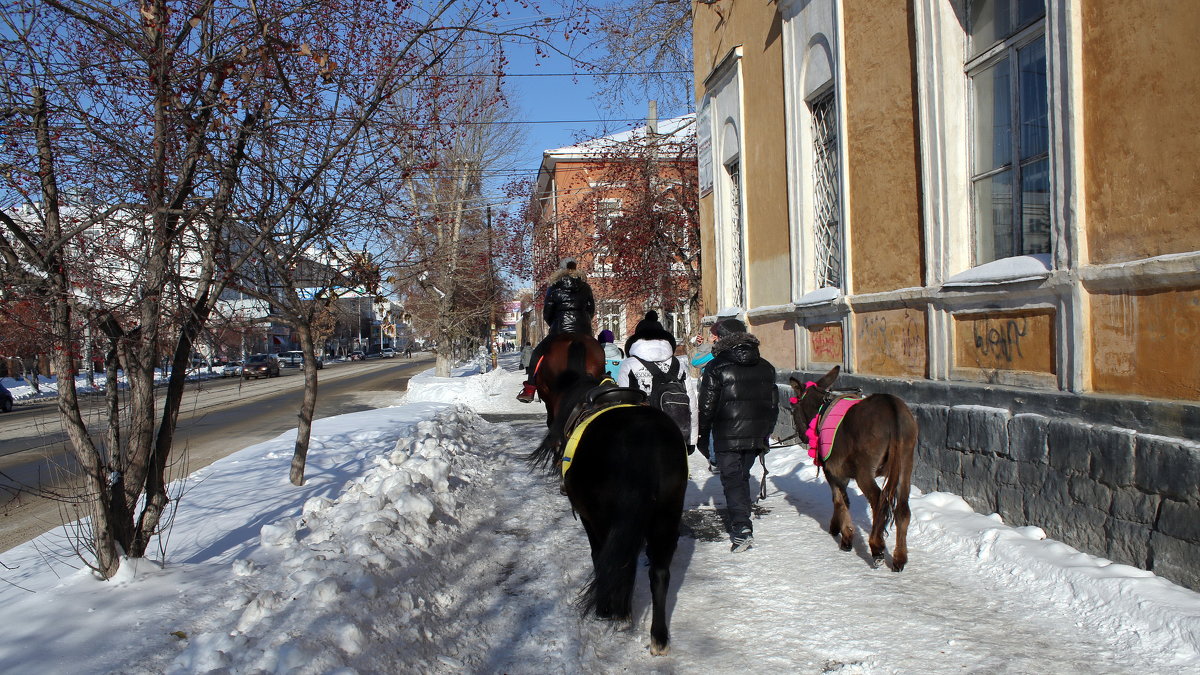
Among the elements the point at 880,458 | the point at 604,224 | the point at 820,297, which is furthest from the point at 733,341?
the point at 604,224

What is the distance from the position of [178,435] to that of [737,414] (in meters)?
13.7

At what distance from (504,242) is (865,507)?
1995 centimetres

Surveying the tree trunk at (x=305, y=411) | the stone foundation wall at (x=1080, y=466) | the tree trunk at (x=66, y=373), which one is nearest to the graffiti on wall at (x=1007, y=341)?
the stone foundation wall at (x=1080, y=466)

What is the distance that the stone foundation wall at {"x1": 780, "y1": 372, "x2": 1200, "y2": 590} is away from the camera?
4.12 metres

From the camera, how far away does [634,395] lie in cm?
463

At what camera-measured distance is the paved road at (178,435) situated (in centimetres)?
511

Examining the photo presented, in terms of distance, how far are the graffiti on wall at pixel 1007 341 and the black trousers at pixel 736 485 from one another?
Answer: 7.01 feet

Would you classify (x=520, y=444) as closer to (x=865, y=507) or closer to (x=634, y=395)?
(x=865, y=507)

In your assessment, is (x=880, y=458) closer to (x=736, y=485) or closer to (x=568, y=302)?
(x=736, y=485)

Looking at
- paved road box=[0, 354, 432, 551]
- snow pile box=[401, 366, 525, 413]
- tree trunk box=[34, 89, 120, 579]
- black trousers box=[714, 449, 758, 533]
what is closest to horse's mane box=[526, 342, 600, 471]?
black trousers box=[714, 449, 758, 533]

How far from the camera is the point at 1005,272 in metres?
5.79

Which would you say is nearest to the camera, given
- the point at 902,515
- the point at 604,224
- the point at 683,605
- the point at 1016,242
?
the point at 683,605

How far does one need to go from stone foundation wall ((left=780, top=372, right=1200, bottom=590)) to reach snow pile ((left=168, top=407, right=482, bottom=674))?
4.22 meters

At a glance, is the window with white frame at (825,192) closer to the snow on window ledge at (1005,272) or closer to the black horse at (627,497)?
the snow on window ledge at (1005,272)
